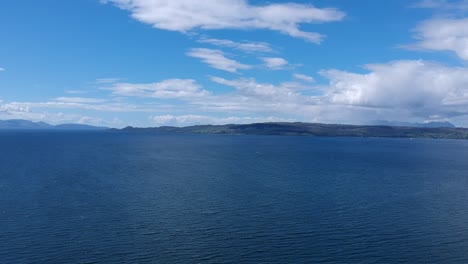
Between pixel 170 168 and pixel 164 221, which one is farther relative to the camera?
pixel 170 168

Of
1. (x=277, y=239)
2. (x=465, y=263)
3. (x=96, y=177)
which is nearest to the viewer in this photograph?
(x=465, y=263)

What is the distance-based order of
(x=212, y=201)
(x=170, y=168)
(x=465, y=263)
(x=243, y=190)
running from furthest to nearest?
(x=170, y=168), (x=243, y=190), (x=212, y=201), (x=465, y=263)

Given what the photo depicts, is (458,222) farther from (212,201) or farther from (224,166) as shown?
(224,166)

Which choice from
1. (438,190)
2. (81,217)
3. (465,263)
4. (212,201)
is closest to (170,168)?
(212,201)

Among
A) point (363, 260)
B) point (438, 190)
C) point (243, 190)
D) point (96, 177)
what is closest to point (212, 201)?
point (243, 190)

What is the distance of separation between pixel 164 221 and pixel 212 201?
68.1 ft

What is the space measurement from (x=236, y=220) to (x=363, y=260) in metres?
27.9

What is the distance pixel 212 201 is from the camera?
9738 cm

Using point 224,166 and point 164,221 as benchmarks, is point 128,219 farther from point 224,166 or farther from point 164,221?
point 224,166

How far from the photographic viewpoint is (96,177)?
132 meters

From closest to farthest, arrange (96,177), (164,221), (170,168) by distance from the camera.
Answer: (164,221), (96,177), (170,168)

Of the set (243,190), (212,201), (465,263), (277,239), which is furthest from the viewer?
(243,190)

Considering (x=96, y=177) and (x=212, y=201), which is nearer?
(x=212, y=201)

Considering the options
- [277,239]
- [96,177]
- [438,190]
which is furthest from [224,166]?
[277,239]
